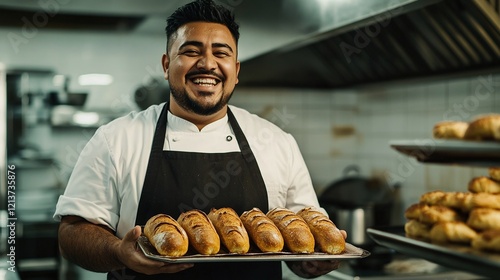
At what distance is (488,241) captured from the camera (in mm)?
1310

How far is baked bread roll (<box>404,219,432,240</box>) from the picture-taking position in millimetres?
1518

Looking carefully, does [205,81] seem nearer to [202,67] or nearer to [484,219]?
[202,67]

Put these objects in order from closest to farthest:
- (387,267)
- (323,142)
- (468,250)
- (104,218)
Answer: (468,250), (104,218), (387,267), (323,142)

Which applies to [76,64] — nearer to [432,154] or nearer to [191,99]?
[191,99]

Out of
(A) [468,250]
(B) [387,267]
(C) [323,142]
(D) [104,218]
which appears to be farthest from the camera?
(C) [323,142]

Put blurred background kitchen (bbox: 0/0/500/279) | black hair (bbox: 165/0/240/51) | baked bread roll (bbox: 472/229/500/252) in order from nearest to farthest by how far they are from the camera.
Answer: baked bread roll (bbox: 472/229/500/252) → black hair (bbox: 165/0/240/51) → blurred background kitchen (bbox: 0/0/500/279)

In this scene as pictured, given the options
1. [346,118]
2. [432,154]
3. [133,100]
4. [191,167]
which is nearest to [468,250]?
[432,154]

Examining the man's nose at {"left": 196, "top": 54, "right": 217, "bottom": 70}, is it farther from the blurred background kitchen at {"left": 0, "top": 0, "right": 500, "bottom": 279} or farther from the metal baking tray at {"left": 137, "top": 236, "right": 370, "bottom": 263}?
the blurred background kitchen at {"left": 0, "top": 0, "right": 500, "bottom": 279}

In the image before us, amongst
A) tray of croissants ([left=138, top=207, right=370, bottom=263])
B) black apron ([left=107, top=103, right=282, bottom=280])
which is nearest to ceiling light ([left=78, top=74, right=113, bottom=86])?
black apron ([left=107, top=103, right=282, bottom=280])

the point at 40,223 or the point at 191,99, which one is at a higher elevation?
the point at 191,99

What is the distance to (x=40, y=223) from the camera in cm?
377

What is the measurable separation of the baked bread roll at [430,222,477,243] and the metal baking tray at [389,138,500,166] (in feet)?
0.49

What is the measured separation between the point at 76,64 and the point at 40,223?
0.94 meters

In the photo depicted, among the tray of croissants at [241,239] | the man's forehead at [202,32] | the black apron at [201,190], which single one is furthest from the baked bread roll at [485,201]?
the man's forehead at [202,32]
